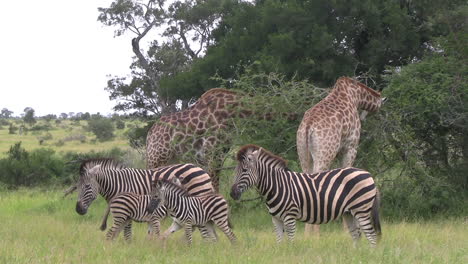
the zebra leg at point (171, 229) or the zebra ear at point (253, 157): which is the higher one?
the zebra ear at point (253, 157)

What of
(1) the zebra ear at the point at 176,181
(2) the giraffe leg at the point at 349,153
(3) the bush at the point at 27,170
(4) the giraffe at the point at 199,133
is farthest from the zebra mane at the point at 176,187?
(3) the bush at the point at 27,170

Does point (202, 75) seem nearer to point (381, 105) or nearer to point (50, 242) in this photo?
point (381, 105)

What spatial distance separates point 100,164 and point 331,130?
11.1 ft

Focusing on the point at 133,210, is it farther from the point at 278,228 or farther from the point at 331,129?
the point at 331,129

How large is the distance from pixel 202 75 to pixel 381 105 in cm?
1032

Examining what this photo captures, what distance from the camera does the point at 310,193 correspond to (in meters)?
7.73

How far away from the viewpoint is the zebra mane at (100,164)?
851 cm

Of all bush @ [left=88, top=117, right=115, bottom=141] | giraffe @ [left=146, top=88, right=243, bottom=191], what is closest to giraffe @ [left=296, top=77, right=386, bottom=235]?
giraffe @ [left=146, top=88, right=243, bottom=191]

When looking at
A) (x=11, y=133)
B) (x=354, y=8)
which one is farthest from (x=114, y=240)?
(x=11, y=133)

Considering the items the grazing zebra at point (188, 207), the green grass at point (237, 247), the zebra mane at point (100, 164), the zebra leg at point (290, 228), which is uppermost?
the zebra mane at point (100, 164)

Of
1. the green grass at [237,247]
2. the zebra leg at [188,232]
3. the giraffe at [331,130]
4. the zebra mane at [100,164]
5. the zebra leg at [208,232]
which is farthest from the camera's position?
the giraffe at [331,130]

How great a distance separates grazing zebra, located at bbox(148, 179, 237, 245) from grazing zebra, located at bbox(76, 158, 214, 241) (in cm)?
43

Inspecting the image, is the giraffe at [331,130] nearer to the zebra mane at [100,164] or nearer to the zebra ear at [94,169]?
the zebra mane at [100,164]

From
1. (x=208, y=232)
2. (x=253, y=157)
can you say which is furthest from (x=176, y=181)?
(x=253, y=157)
